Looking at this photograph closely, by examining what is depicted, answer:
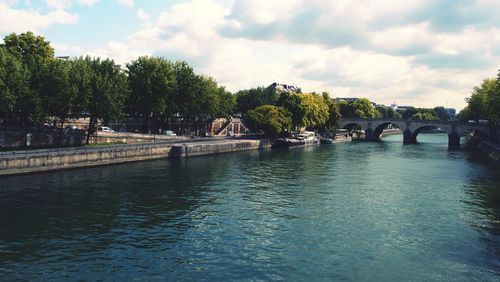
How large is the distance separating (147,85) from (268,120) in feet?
109

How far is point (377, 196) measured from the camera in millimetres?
48250

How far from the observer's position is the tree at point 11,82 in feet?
203

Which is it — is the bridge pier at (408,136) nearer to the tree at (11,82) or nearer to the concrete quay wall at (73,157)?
the concrete quay wall at (73,157)

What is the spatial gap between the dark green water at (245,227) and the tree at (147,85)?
3705 cm

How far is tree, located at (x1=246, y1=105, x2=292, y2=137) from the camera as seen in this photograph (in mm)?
115812

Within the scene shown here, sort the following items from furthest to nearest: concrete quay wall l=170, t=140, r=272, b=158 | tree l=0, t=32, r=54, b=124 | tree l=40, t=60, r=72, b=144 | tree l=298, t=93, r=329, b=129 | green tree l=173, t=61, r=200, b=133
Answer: tree l=298, t=93, r=329, b=129, green tree l=173, t=61, r=200, b=133, concrete quay wall l=170, t=140, r=272, b=158, tree l=40, t=60, r=72, b=144, tree l=0, t=32, r=54, b=124

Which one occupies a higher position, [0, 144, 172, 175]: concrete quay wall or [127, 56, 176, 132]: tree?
[127, 56, 176, 132]: tree

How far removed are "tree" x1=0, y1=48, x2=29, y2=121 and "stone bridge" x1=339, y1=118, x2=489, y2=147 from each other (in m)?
113

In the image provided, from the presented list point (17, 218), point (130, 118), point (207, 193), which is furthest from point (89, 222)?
point (130, 118)

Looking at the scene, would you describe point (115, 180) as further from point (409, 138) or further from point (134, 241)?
point (409, 138)

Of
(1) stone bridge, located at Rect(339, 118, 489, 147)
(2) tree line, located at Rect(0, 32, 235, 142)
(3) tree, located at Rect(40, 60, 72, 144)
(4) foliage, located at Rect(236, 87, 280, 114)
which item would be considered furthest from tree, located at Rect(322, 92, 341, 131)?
(3) tree, located at Rect(40, 60, 72, 144)

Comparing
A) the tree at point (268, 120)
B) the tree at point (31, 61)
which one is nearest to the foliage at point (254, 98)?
the tree at point (268, 120)

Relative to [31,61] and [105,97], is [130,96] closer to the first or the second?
[105,97]

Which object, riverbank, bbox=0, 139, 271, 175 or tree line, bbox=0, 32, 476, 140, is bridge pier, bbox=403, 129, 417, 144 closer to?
tree line, bbox=0, 32, 476, 140
